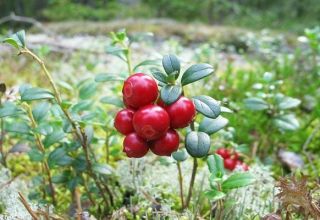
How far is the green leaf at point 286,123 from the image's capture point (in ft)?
6.25

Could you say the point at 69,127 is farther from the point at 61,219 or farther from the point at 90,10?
the point at 90,10

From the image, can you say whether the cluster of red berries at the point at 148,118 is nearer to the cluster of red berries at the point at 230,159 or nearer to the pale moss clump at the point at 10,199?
the pale moss clump at the point at 10,199

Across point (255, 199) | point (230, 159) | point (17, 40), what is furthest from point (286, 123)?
point (17, 40)

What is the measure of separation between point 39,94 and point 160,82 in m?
0.37

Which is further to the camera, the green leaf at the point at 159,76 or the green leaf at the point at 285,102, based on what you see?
the green leaf at the point at 285,102

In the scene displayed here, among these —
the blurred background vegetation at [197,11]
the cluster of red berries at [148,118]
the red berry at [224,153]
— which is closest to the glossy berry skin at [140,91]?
the cluster of red berries at [148,118]

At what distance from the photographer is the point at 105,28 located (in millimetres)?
6438

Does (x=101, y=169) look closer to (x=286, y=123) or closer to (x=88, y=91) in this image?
(x=88, y=91)

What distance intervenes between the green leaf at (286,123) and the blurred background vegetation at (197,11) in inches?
248

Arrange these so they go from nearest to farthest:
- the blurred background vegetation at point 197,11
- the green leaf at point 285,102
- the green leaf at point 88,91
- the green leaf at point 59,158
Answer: the green leaf at point 59,158, the green leaf at point 88,91, the green leaf at point 285,102, the blurred background vegetation at point 197,11

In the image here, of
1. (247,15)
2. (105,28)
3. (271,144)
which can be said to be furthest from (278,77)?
(247,15)

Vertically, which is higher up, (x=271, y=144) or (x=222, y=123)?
(x=222, y=123)

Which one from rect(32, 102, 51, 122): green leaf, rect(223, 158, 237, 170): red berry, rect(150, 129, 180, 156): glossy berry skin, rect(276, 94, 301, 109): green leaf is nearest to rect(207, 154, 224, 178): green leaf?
rect(150, 129, 180, 156): glossy berry skin

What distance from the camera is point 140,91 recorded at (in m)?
1.03
